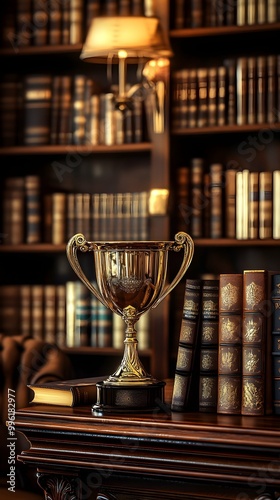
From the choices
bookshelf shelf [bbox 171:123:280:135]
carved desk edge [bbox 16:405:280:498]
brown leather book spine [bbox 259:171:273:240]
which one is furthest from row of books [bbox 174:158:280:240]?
carved desk edge [bbox 16:405:280:498]

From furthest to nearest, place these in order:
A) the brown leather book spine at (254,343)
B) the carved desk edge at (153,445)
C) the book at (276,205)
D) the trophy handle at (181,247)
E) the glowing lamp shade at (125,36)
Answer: the book at (276,205), the glowing lamp shade at (125,36), the trophy handle at (181,247), the brown leather book spine at (254,343), the carved desk edge at (153,445)

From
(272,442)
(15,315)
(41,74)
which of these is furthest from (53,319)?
(272,442)

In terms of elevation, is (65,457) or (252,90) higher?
(252,90)

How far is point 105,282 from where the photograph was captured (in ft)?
5.25

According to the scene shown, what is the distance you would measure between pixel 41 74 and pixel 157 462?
2.77 metres

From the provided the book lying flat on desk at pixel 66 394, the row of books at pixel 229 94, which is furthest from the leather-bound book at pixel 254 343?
the row of books at pixel 229 94

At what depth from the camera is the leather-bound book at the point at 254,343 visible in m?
1.48

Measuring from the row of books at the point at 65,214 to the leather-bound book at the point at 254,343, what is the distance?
209 centimetres

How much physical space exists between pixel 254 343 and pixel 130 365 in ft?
0.74

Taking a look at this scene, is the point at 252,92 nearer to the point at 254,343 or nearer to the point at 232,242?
the point at 232,242

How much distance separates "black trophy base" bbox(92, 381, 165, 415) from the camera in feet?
5.08

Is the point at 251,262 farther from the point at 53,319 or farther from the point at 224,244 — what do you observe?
the point at 53,319

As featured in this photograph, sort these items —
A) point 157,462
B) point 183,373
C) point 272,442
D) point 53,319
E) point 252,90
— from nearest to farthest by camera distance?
point 272,442
point 157,462
point 183,373
point 252,90
point 53,319

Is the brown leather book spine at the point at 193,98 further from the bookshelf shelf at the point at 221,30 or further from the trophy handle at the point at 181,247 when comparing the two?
the trophy handle at the point at 181,247
